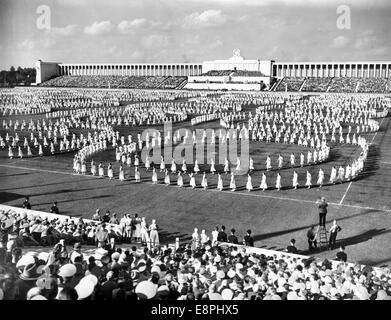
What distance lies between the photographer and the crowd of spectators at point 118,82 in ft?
335

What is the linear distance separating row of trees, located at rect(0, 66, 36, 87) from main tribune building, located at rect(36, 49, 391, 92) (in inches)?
345

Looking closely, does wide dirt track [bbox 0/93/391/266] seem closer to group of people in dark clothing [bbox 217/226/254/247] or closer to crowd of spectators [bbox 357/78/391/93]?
group of people in dark clothing [bbox 217/226/254/247]

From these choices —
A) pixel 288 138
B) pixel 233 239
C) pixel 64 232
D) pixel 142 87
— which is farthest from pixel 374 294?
pixel 142 87

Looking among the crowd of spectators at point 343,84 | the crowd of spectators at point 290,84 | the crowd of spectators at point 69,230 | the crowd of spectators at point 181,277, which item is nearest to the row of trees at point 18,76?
the crowd of spectators at point 290,84

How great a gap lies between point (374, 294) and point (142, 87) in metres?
96.9

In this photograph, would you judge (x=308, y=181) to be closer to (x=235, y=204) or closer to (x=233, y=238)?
(x=235, y=204)

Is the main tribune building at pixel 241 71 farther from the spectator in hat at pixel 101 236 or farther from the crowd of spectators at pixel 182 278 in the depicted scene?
the crowd of spectators at pixel 182 278

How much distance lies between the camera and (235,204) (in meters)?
17.5

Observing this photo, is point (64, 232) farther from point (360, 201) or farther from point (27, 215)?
point (360, 201)

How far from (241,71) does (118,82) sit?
30926mm

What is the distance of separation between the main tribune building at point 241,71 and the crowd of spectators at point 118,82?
13.6 ft

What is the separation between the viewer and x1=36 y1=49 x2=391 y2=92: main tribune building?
92.7 metres

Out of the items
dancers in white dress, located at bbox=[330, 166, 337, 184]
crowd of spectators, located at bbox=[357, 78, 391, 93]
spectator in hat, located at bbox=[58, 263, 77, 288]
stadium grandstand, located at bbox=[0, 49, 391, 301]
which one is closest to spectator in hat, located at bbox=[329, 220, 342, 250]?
stadium grandstand, located at bbox=[0, 49, 391, 301]
